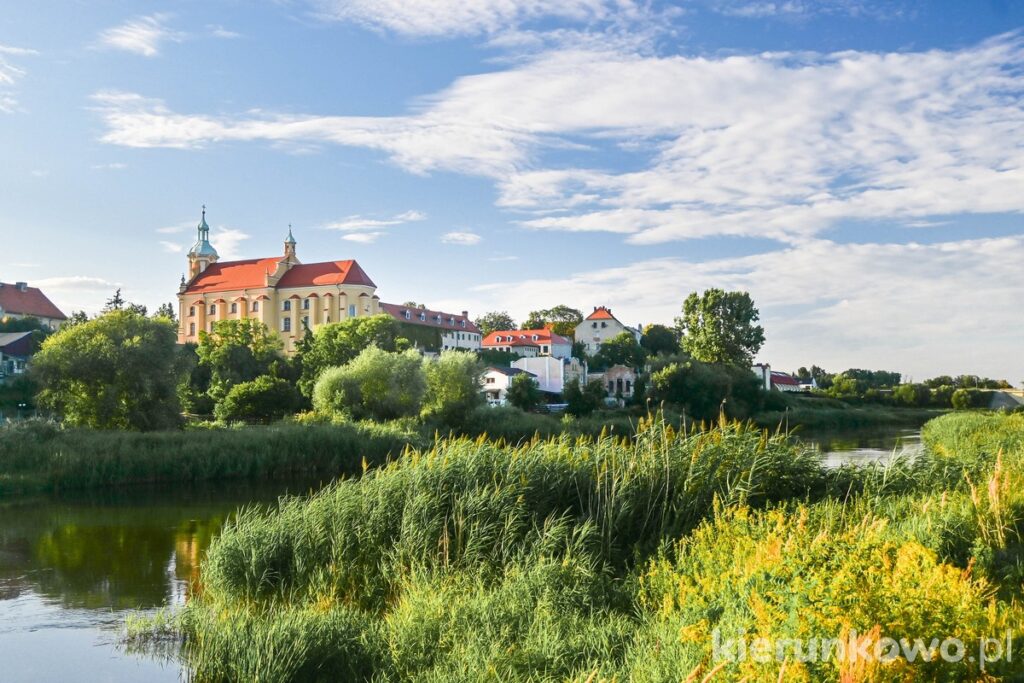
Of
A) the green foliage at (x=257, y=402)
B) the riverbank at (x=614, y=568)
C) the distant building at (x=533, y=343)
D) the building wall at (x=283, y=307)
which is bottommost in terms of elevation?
the riverbank at (x=614, y=568)

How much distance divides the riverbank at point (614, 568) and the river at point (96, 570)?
3.08ft

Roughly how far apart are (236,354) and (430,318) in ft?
140

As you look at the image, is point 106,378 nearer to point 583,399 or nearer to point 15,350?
point 583,399

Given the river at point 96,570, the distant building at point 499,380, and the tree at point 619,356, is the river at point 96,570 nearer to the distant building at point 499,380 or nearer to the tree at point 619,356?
the distant building at point 499,380

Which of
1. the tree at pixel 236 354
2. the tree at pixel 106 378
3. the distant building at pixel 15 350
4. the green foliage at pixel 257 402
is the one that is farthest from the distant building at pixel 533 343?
the tree at pixel 106 378

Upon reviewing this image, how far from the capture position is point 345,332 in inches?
2571

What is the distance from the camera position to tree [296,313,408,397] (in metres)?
62.1

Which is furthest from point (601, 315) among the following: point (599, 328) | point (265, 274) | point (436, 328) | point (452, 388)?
point (452, 388)

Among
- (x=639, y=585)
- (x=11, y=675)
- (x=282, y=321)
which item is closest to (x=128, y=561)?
(x=11, y=675)

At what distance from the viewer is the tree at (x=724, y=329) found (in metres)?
82.9

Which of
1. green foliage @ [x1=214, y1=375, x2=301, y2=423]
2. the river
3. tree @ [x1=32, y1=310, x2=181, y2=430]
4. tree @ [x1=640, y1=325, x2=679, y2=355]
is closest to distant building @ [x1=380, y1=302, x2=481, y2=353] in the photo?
tree @ [x1=640, y1=325, x2=679, y2=355]

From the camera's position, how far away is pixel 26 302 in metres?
102

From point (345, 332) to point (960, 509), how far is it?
56.5 m

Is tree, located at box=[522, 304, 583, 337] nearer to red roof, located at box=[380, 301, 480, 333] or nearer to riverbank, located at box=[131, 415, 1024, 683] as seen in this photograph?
red roof, located at box=[380, 301, 480, 333]
